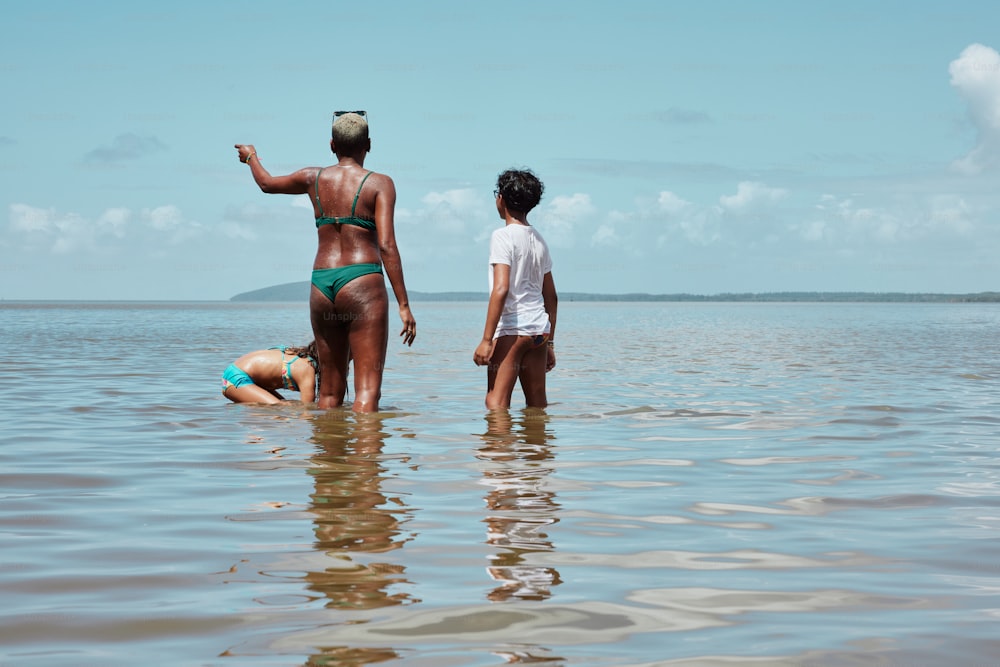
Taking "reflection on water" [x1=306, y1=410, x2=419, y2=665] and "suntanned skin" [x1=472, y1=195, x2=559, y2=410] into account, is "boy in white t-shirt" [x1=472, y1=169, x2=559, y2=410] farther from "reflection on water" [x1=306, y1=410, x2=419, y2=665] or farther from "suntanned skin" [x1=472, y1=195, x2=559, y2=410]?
"reflection on water" [x1=306, y1=410, x2=419, y2=665]

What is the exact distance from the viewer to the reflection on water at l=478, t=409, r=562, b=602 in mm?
3678

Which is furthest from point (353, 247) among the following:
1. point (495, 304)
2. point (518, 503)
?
point (518, 503)

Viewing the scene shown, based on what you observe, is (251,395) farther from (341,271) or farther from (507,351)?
(507,351)

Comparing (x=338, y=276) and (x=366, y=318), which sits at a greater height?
(x=338, y=276)

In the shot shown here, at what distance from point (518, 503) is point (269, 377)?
539cm

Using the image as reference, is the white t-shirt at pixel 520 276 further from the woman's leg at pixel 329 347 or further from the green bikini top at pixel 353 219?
the woman's leg at pixel 329 347

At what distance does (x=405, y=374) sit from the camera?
1612 cm

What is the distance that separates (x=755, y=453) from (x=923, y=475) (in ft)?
3.97

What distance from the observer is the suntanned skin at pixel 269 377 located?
9.82m

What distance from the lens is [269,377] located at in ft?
32.9

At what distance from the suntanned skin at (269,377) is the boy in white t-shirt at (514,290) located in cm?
214

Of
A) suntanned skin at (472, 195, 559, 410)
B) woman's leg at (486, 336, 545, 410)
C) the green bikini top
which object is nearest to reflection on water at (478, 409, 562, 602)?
woman's leg at (486, 336, 545, 410)

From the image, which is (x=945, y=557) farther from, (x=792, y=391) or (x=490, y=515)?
(x=792, y=391)

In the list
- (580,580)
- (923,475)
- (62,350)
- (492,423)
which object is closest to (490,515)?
(580,580)
